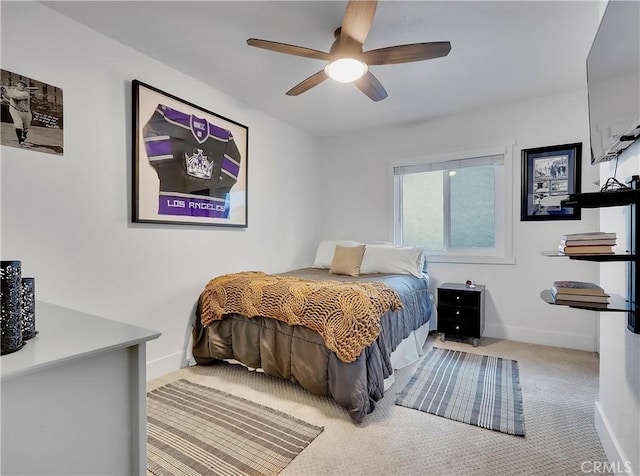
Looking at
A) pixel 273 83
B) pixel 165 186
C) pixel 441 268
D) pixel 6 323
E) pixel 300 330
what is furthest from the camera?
pixel 441 268

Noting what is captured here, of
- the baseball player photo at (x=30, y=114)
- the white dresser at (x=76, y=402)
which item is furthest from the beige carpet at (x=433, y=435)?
the baseball player photo at (x=30, y=114)

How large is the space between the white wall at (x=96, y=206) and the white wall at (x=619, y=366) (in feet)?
7.35

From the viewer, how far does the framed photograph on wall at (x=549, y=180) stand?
3.02m

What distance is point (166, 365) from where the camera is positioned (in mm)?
2537

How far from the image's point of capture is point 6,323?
0.74 meters

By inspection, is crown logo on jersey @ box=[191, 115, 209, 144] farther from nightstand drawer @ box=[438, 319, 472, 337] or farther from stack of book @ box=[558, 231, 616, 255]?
nightstand drawer @ box=[438, 319, 472, 337]

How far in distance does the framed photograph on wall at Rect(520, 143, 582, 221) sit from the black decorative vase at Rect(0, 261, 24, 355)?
3.71 metres

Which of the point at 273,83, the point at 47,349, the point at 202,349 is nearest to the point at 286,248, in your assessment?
the point at 202,349

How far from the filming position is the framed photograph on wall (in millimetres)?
3021

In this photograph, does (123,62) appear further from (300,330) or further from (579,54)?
(579,54)

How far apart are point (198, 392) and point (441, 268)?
2.77 meters

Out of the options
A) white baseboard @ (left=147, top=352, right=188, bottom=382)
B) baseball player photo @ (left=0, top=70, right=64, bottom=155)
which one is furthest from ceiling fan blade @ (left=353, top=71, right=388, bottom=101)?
white baseboard @ (left=147, top=352, right=188, bottom=382)

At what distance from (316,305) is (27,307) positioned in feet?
4.72

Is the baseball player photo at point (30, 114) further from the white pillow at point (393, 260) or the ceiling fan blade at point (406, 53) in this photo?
the white pillow at point (393, 260)
